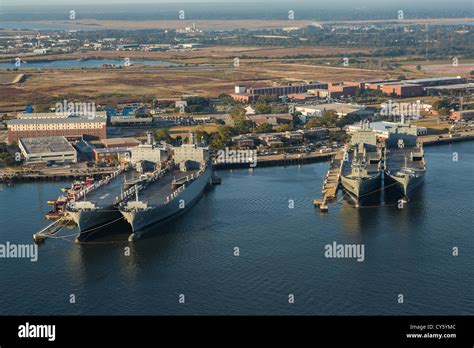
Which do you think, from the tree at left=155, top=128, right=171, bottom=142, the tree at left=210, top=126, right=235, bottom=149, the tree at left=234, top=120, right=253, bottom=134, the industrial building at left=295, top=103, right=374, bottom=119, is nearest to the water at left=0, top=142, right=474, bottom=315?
the tree at left=210, top=126, right=235, bottom=149

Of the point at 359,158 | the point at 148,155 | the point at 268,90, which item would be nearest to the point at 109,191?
the point at 148,155

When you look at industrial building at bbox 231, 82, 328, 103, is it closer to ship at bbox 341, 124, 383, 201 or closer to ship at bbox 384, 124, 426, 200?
ship at bbox 384, 124, 426, 200

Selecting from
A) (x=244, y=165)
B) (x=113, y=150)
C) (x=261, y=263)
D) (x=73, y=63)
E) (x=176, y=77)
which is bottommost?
(x=261, y=263)

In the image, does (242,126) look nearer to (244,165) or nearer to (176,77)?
(244,165)

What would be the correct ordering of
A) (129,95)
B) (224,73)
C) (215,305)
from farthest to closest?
1. (224,73)
2. (129,95)
3. (215,305)

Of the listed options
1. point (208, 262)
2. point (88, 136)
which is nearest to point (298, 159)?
point (88, 136)
